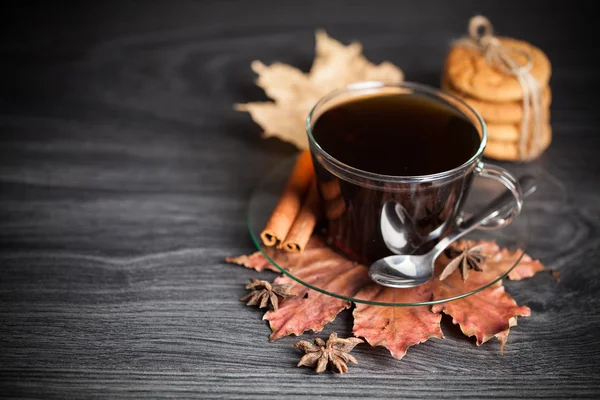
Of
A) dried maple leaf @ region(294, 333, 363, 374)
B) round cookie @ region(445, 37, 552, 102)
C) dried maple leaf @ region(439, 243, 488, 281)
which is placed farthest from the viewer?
round cookie @ region(445, 37, 552, 102)

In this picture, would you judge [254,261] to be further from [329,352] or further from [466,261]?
[466,261]

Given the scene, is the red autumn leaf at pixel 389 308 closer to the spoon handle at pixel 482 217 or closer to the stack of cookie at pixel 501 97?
the spoon handle at pixel 482 217

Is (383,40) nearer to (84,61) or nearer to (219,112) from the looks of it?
(219,112)

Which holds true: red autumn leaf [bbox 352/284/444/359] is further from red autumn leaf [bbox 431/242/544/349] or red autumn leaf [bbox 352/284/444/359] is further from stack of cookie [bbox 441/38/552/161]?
stack of cookie [bbox 441/38/552/161]

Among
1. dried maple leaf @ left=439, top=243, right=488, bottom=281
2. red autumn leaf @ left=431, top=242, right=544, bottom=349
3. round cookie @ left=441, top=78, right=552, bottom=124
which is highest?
round cookie @ left=441, top=78, right=552, bottom=124

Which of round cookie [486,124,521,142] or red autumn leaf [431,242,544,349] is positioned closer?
red autumn leaf [431,242,544,349]

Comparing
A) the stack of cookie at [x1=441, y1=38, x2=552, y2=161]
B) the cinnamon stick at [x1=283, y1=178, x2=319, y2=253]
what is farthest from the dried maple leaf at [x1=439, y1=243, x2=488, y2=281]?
the stack of cookie at [x1=441, y1=38, x2=552, y2=161]
